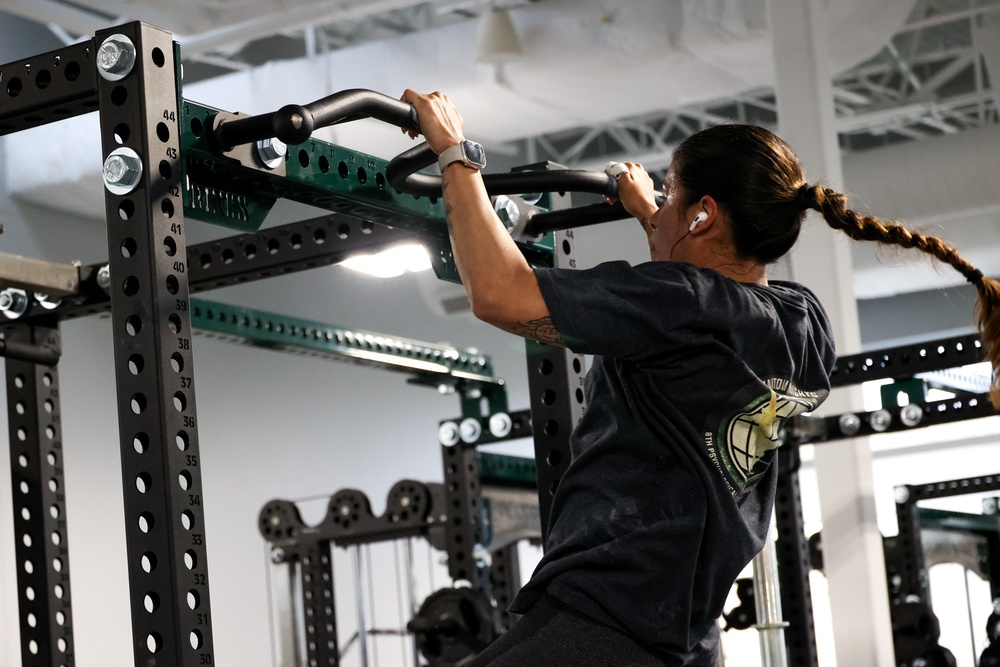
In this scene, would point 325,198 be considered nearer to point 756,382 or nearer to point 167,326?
point 167,326

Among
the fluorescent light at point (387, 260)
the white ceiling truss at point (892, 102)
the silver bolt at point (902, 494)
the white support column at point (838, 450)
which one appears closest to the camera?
the fluorescent light at point (387, 260)

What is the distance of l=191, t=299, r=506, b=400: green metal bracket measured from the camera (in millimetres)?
3787

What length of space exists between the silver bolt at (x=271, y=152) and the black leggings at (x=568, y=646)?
0.68m

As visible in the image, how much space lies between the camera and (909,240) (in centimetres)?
163

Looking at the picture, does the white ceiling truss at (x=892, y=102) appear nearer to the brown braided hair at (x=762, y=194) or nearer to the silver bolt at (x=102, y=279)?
the silver bolt at (x=102, y=279)

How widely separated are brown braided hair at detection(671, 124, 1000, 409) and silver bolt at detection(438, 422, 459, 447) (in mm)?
3451

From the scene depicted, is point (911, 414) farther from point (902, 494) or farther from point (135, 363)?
point (135, 363)

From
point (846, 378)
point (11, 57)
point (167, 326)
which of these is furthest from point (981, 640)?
point (167, 326)

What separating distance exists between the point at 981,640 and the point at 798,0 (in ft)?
27.0

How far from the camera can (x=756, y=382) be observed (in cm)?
155

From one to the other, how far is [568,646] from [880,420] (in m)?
3.09

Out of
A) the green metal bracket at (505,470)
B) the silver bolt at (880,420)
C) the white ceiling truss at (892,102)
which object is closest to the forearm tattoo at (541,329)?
the silver bolt at (880,420)

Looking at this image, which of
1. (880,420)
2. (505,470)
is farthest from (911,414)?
(505,470)

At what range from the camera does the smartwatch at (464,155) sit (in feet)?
5.22
